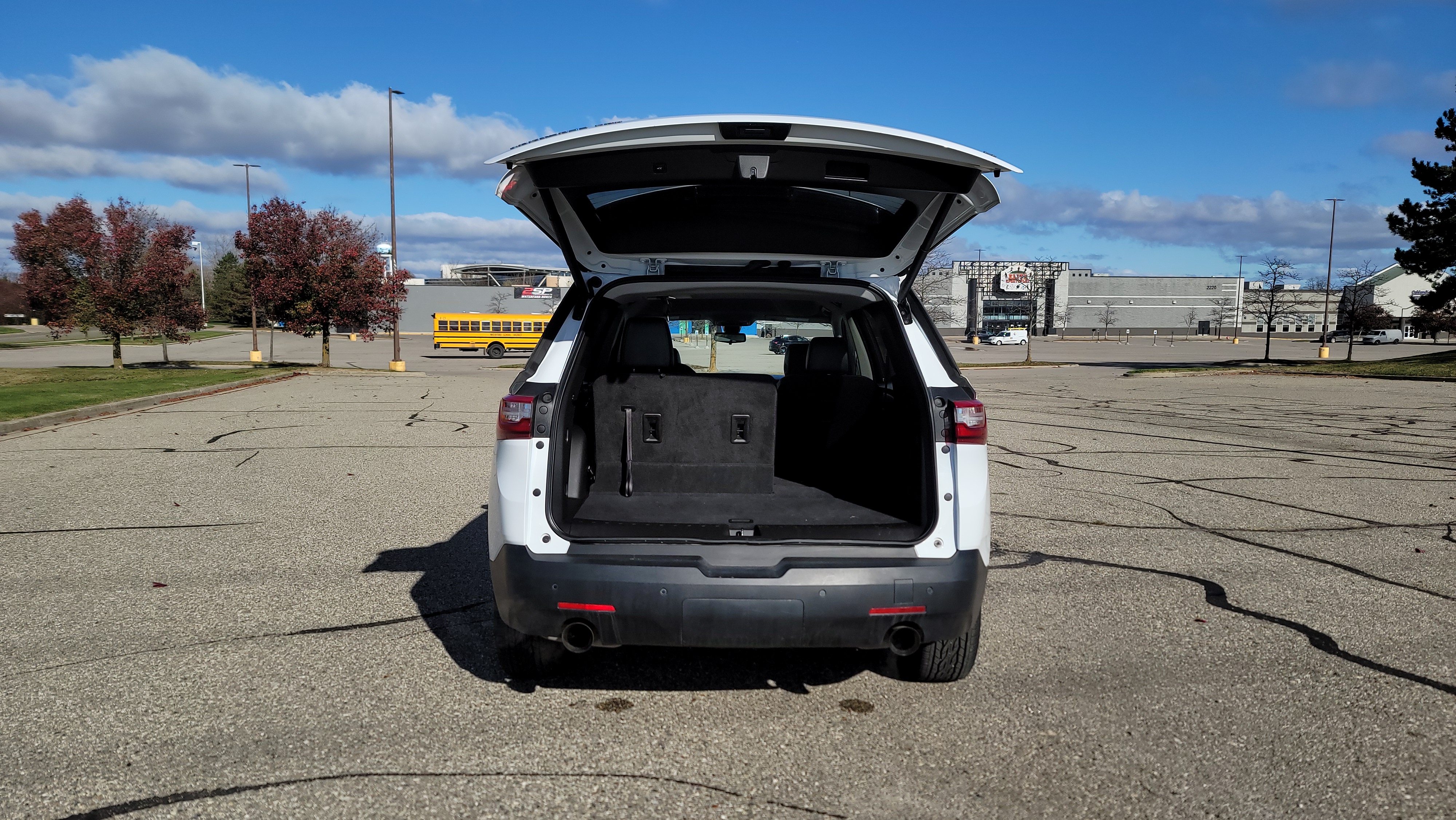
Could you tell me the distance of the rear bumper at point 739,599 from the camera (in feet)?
10.4

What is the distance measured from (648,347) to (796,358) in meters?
1.14

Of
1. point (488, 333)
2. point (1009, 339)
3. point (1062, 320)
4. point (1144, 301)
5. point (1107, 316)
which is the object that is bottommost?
point (488, 333)

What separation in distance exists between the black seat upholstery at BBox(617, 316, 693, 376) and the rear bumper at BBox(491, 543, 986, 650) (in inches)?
56.5

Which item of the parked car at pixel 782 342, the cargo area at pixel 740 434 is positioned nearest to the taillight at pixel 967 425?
the cargo area at pixel 740 434

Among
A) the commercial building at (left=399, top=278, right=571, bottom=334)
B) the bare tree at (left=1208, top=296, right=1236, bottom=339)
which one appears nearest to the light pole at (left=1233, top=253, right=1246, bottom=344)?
the bare tree at (left=1208, top=296, right=1236, bottom=339)

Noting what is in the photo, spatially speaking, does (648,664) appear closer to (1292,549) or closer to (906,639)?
(906,639)

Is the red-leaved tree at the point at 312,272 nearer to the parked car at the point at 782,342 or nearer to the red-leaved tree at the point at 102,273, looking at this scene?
the red-leaved tree at the point at 102,273

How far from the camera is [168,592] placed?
16.8 ft

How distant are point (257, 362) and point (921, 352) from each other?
107ft

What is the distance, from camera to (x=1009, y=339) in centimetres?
7488

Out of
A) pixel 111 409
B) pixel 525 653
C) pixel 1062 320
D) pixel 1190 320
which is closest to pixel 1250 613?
pixel 525 653

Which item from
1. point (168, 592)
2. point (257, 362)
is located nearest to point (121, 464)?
point (168, 592)

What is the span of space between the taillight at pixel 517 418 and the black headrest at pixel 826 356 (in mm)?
2014

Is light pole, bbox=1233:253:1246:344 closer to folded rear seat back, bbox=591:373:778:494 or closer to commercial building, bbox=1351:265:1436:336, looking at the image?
commercial building, bbox=1351:265:1436:336
